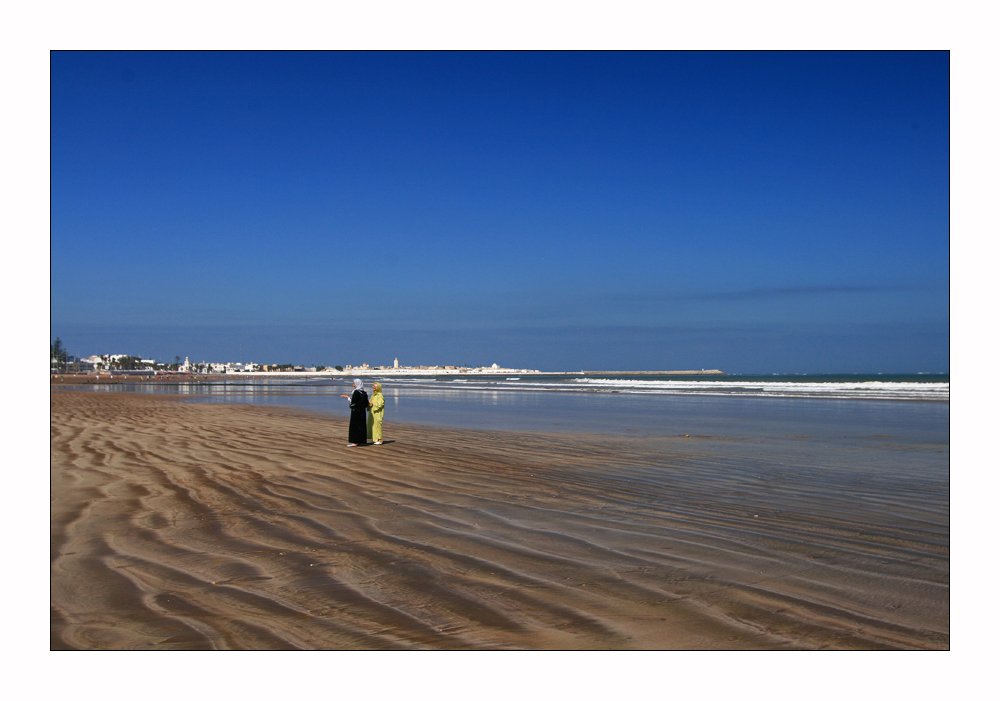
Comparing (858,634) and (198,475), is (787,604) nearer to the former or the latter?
(858,634)

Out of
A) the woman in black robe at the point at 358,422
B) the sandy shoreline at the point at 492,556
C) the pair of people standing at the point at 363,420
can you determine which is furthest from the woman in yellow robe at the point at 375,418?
the sandy shoreline at the point at 492,556

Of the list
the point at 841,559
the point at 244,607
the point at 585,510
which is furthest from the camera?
the point at 585,510

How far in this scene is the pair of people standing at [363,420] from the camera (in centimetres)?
1305

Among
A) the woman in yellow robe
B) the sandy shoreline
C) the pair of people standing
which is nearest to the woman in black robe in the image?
the pair of people standing

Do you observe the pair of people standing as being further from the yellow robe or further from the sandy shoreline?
the sandy shoreline

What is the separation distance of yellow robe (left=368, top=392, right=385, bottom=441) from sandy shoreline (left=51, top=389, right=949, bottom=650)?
2512 millimetres

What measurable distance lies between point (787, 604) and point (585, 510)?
309 centimetres

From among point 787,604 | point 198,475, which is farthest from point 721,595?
point 198,475

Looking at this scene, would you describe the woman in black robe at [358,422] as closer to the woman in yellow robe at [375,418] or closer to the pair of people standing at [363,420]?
the pair of people standing at [363,420]

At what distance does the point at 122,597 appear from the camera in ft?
14.1

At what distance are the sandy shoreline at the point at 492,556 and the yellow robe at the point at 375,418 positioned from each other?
251cm

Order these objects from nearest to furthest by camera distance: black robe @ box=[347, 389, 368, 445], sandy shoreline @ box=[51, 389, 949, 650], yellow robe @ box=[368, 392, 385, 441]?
sandy shoreline @ box=[51, 389, 949, 650], black robe @ box=[347, 389, 368, 445], yellow robe @ box=[368, 392, 385, 441]

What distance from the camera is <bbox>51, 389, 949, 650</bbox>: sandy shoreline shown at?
3.80 meters
